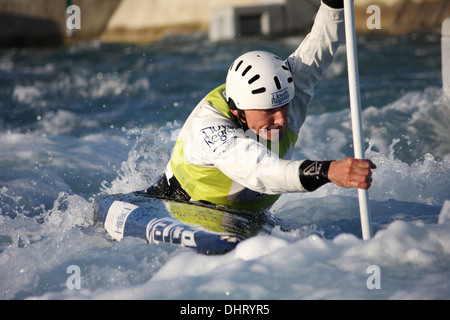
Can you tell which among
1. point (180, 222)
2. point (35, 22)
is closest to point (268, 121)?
point (180, 222)

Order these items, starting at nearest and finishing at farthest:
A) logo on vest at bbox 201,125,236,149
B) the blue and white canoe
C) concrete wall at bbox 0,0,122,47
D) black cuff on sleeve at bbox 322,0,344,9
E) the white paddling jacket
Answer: the white paddling jacket → logo on vest at bbox 201,125,236,149 → the blue and white canoe → black cuff on sleeve at bbox 322,0,344,9 → concrete wall at bbox 0,0,122,47

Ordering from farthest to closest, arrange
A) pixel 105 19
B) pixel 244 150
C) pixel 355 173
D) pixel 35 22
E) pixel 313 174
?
pixel 105 19, pixel 35 22, pixel 244 150, pixel 313 174, pixel 355 173

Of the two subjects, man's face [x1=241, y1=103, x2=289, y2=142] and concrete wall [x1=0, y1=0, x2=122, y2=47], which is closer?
man's face [x1=241, y1=103, x2=289, y2=142]

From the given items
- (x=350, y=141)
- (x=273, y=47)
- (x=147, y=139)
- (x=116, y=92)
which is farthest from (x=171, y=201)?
(x=273, y=47)

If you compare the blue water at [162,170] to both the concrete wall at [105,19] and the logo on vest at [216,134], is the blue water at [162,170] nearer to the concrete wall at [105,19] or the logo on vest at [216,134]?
the logo on vest at [216,134]

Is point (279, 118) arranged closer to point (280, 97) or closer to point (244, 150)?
point (280, 97)

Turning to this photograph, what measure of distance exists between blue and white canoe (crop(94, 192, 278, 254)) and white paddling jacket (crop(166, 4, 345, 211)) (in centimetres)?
15

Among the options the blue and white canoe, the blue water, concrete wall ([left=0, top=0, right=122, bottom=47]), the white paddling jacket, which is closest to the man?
the white paddling jacket

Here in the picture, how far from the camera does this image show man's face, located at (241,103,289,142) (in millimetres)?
3721

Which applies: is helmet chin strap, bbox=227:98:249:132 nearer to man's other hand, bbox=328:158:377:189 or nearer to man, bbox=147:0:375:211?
man, bbox=147:0:375:211

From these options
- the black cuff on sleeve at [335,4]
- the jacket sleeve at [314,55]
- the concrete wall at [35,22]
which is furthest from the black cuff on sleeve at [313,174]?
the concrete wall at [35,22]

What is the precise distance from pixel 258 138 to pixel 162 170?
237cm

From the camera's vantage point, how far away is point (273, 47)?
571 inches

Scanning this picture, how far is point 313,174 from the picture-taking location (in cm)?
313
